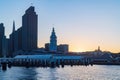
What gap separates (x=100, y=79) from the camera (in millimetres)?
109500

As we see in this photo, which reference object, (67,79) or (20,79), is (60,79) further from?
(20,79)

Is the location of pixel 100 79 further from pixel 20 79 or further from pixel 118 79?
pixel 20 79

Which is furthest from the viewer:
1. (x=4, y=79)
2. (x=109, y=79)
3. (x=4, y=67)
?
(x=4, y=67)

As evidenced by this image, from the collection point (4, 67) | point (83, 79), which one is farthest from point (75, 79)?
point (4, 67)

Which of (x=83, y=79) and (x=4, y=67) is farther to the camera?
(x=4, y=67)

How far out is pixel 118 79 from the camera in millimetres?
110750

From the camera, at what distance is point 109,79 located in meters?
110

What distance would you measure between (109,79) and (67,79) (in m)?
11.6

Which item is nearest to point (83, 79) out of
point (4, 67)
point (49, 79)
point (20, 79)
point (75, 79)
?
point (75, 79)

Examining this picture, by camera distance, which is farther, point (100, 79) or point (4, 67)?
point (4, 67)

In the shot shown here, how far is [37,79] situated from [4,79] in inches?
325

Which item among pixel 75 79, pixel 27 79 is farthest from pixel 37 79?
pixel 75 79

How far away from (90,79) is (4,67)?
67.4 meters

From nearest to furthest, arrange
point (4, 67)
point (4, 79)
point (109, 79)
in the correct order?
1. point (4, 79)
2. point (109, 79)
3. point (4, 67)
